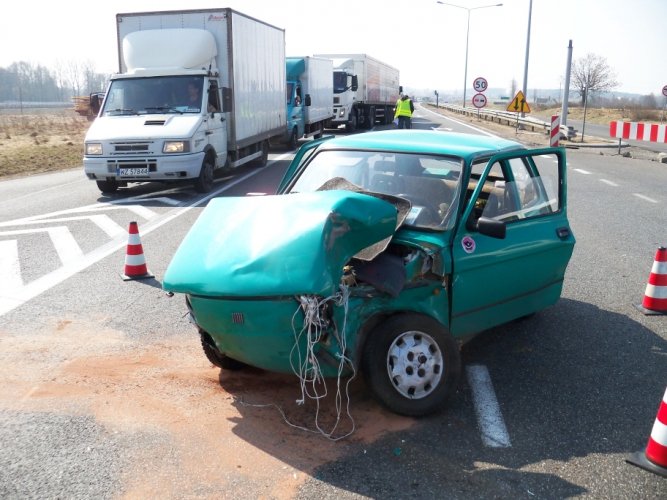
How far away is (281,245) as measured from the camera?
12.7 feet

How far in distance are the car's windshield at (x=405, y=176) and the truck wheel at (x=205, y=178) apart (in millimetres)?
8868

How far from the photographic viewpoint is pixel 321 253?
12.4 feet

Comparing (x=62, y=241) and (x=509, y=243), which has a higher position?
(x=509, y=243)

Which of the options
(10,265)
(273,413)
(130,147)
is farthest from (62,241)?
(273,413)

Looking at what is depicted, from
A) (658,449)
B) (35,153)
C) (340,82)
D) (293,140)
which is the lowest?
(35,153)

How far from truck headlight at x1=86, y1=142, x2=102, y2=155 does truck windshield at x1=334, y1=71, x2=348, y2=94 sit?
837 inches

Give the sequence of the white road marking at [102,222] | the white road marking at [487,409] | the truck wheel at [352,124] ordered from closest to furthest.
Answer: the white road marking at [487,409]
the white road marking at [102,222]
the truck wheel at [352,124]

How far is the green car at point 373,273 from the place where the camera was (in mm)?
3871

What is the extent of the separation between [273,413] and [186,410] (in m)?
0.56

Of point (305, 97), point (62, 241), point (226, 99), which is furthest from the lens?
point (305, 97)

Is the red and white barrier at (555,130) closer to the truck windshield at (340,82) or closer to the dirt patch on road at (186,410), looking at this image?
the truck windshield at (340,82)

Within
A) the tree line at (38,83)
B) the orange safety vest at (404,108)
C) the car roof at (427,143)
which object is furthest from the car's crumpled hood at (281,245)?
the tree line at (38,83)

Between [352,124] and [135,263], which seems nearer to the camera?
[135,263]

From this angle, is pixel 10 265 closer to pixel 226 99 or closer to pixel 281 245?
pixel 281 245
